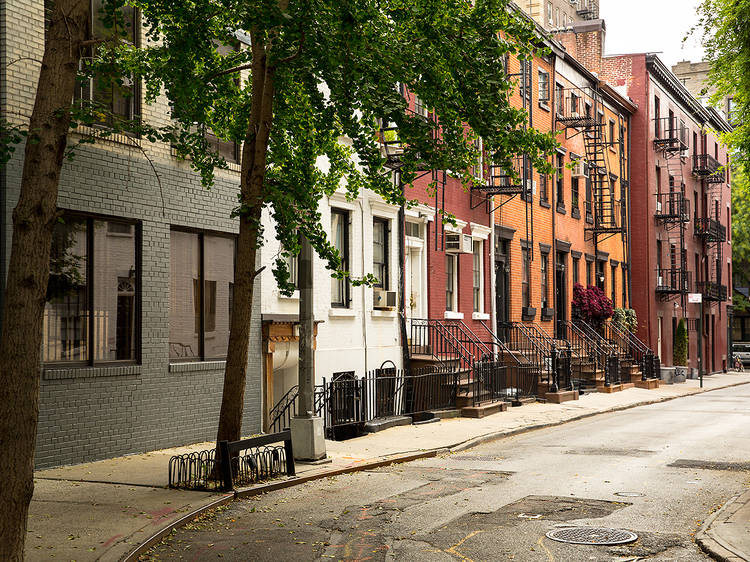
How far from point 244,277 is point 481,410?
10.4 meters

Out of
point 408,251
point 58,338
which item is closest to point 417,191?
point 408,251

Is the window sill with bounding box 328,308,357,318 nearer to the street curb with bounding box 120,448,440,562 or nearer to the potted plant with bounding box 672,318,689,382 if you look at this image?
the street curb with bounding box 120,448,440,562

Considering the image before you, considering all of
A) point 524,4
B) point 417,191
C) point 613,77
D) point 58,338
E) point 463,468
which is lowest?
point 463,468

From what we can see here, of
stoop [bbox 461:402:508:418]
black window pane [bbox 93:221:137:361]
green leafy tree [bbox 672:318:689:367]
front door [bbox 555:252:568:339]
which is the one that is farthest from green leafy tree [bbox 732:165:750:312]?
black window pane [bbox 93:221:137:361]

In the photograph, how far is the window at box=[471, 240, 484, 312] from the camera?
26.4 m

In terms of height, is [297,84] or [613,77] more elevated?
[613,77]

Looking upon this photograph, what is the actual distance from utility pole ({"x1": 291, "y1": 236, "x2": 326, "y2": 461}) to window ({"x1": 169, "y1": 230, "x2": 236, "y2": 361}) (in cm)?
317

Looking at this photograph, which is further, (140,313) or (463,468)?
(140,313)

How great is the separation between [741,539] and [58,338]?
30.1 ft

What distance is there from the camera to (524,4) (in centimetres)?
5444

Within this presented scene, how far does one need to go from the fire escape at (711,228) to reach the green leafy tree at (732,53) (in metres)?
33.1

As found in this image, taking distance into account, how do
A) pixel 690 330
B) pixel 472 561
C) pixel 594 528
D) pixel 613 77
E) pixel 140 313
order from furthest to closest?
pixel 690 330 < pixel 613 77 < pixel 140 313 < pixel 594 528 < pixel 472 561

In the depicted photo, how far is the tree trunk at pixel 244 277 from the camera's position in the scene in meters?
11.4

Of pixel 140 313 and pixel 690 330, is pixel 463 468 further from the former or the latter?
pixel 690 330
